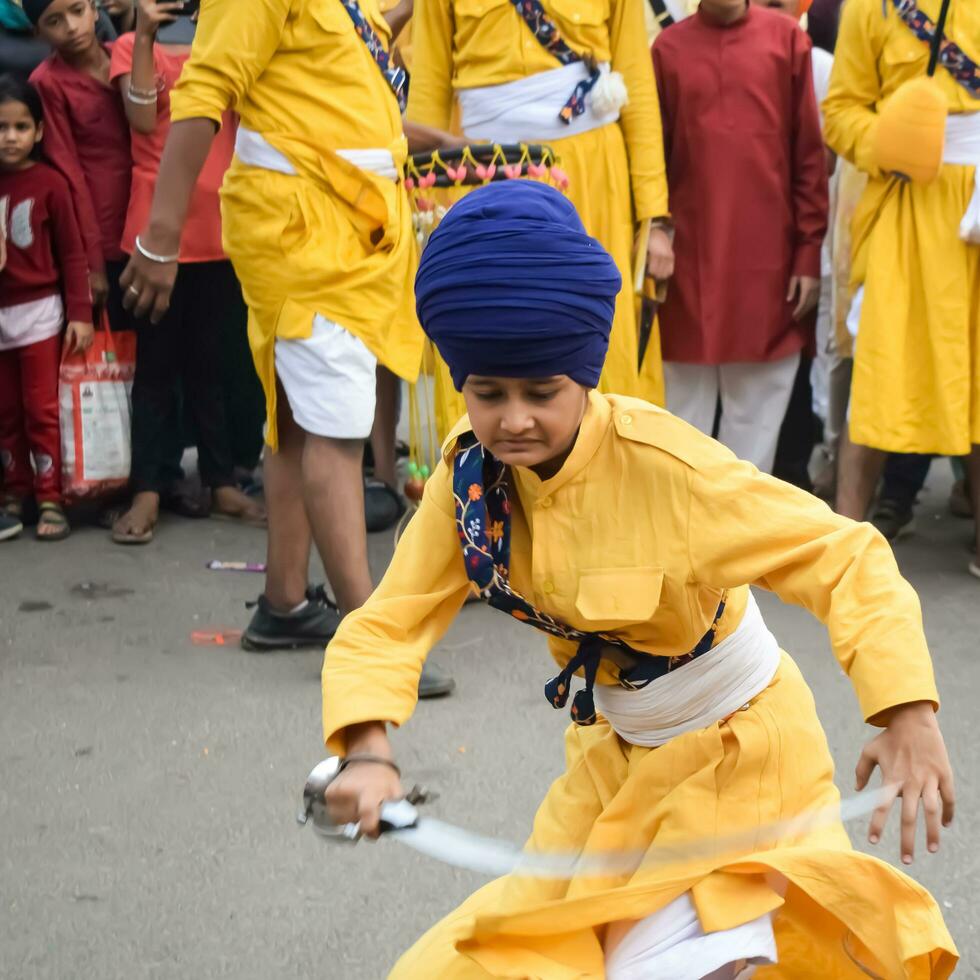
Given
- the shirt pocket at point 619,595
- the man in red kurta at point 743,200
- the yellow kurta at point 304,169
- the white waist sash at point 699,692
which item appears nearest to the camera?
the shirt pocket at point 619,595

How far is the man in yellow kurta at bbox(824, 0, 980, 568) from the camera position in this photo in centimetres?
496

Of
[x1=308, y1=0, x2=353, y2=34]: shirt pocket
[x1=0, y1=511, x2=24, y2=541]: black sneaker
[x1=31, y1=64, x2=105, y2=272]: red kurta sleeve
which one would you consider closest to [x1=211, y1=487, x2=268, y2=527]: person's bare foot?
[x1=0, y1=511, x2=24, y2=541]: black sneaker

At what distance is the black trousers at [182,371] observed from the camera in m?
5.84

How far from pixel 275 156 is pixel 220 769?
1.55 m

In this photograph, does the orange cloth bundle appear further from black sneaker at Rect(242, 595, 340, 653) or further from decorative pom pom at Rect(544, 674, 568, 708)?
decorative pom pom at Rect(544, 674, 568, 708)

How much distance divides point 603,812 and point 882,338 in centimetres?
313

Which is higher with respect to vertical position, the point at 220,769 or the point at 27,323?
the point at 27,323

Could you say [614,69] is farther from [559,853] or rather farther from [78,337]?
[559,853]

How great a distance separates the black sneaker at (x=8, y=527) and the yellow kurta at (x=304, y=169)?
183cm

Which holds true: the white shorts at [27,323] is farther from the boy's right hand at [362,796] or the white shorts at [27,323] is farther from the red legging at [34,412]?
the boy's right hand at [362,796]

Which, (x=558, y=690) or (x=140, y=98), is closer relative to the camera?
(x=558, y=690)

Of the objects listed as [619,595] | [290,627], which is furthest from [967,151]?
[619,595]

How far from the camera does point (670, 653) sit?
2426mm

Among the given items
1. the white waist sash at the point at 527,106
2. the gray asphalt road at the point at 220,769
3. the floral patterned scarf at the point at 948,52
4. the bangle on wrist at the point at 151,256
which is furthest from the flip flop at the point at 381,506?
the floral patterned scarf at the point at 948,52
